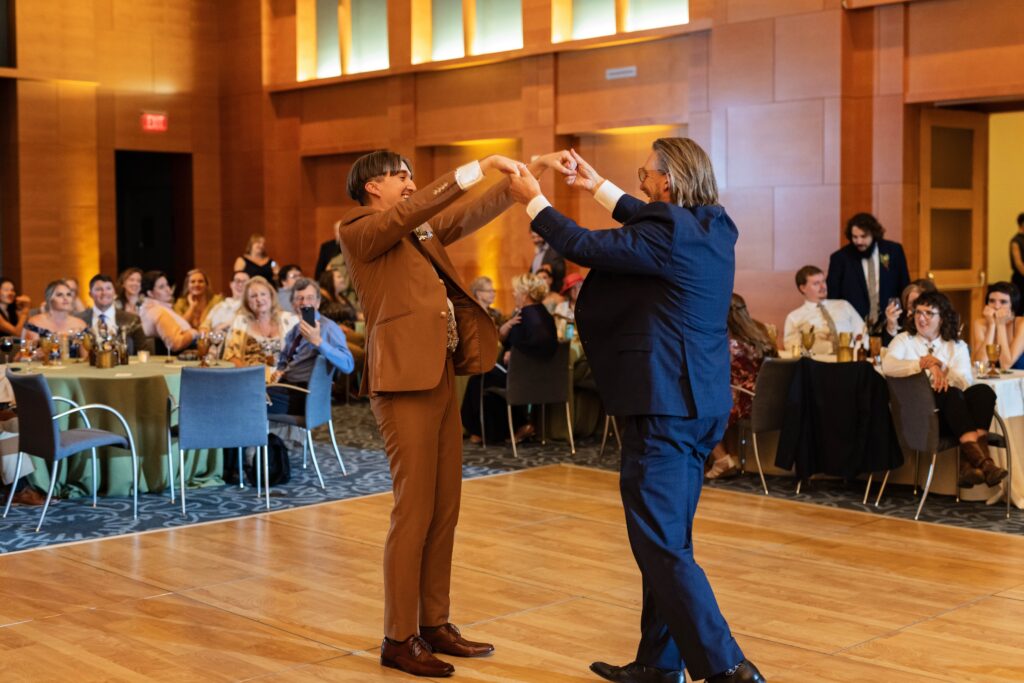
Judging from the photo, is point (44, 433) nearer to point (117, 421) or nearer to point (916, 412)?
point (117, 421)

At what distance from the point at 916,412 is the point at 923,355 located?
42 cm

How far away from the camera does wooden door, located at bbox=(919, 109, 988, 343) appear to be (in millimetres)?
10867

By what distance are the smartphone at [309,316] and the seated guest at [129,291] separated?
133 inches

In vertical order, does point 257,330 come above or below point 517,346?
above

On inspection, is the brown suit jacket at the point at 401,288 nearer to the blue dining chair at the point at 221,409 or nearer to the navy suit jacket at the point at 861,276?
the blue dining chair at the point at 221,409

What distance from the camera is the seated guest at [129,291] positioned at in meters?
10.8

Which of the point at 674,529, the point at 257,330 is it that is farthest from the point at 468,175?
the point at 257,330

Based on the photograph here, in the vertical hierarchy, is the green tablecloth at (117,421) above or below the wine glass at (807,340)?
below

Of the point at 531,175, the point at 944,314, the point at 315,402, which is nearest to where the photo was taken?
the point at 531,175

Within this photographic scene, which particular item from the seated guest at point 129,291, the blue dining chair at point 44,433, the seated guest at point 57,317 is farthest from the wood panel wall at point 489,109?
the blue dining chair at point 44,433

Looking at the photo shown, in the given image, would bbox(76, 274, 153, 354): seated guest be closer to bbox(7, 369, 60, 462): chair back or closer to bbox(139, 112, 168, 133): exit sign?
bbox(7, 369, 60, 462): chair back

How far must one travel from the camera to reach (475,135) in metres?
14.1

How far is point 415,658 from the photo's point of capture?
4176 mm

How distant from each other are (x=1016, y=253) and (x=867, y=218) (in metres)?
4.11
